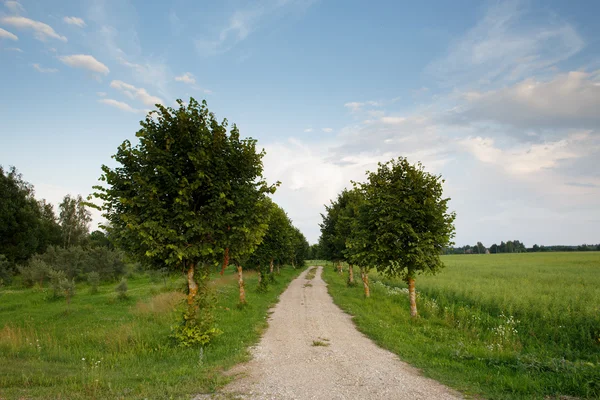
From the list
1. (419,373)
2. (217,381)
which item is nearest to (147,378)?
(217,381)

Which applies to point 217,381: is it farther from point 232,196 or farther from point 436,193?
point 436,193

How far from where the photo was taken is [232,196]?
1065cm

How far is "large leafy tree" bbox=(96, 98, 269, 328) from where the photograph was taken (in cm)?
978

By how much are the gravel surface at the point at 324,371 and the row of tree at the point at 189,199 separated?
2.83 meters

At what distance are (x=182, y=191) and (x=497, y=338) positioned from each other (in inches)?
546

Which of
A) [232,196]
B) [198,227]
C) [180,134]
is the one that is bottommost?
[198,227]

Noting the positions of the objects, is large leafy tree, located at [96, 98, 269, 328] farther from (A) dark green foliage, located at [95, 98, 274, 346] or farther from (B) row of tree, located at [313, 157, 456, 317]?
(B) row of tree, located at [313, 157, 456, 317]

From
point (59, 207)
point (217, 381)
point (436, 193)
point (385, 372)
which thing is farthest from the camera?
point (59, 207)

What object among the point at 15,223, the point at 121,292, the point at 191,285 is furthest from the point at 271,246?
the point at 15,223

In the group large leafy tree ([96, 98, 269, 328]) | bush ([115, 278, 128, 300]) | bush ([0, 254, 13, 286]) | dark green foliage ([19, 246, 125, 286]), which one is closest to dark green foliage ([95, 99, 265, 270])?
large leafy tree ([96, 98, 269, 328])

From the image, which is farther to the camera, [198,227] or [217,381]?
[198,227]

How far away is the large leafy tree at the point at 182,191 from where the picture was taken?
32.1 ft

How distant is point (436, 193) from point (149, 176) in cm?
1308

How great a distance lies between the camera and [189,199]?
1017 cm
